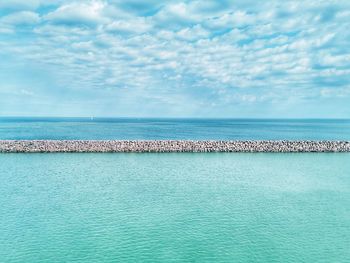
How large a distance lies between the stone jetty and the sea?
993cm

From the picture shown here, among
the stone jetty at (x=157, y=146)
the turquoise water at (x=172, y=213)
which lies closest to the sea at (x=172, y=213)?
the turquoise water at (x=172, y=213)

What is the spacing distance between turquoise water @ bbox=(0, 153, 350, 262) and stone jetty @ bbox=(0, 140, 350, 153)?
35.1 feet

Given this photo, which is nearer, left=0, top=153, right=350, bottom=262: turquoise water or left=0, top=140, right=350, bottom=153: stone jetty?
left=0, top=153, right=350, bottom=262: turquoise water

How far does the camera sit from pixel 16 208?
2208 cm

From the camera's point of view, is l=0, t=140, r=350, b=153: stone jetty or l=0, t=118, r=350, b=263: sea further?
l=0, t=140, r=350, b=153: stone jetty

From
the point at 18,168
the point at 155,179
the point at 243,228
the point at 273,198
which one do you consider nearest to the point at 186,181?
the point at 155,179

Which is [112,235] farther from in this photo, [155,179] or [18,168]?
[18,168]

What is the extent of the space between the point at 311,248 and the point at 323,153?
3606cm

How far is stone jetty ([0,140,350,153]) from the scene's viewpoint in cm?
4769

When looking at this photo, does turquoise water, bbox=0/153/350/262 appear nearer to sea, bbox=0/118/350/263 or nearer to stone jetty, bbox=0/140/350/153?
sea, bbox=0/118/350/263

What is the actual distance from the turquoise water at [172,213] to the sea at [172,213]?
0.06 metres

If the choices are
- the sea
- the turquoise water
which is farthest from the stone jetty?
the turquoise water

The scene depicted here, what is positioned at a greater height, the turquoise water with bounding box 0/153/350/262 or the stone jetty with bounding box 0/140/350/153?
the stone jetty with bounding box 0/140/350/153

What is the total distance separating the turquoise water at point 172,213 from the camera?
53.2 ft
